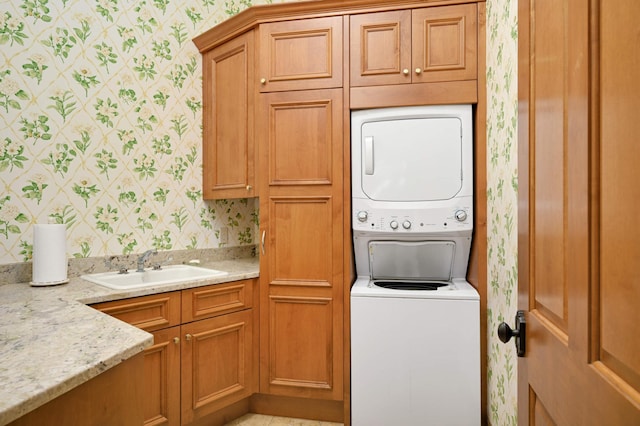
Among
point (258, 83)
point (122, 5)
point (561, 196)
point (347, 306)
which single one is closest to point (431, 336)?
point (347, 306)

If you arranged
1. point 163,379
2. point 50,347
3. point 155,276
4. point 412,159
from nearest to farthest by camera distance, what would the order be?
point 50,347
point 163,379
point 412,159
point 155,276

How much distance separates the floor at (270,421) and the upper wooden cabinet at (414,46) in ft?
6.67

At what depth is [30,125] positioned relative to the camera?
76.7 inches

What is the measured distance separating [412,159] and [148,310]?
1601mm

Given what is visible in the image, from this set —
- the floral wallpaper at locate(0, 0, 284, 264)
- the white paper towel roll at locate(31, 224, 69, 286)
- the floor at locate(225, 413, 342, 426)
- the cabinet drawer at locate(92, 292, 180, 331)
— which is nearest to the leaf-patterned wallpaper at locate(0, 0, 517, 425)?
the floral wallpaper at locate(0, 0, 284, 264)

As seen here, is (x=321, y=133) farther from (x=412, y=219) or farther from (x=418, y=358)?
(x=418, y=358)

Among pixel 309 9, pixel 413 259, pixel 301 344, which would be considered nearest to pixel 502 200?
pixel 413 259

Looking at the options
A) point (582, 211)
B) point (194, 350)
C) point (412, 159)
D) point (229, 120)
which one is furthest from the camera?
point (229, 120)

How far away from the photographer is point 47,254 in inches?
71.2

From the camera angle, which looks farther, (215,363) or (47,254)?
(215,363)

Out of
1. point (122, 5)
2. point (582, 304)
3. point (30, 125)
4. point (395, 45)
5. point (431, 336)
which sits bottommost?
point (431, 336)

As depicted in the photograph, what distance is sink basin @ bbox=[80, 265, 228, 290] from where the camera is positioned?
203 centimetres

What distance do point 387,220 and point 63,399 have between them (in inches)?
65.5

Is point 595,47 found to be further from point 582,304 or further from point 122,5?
point 122,5
